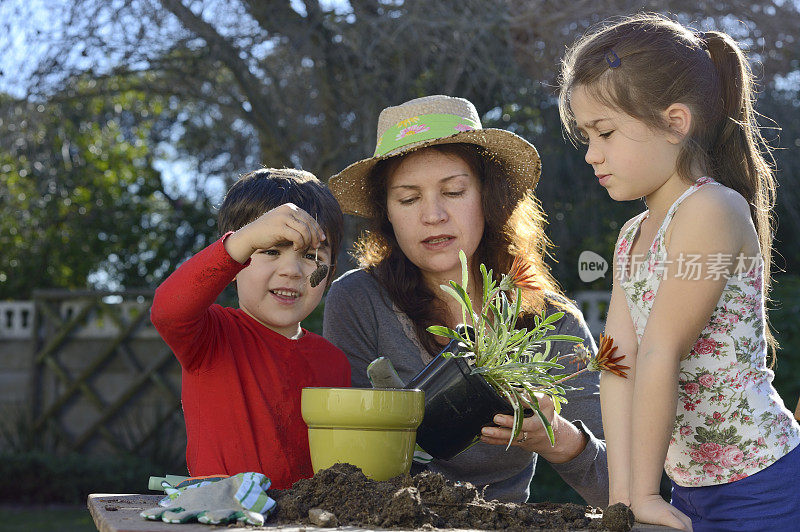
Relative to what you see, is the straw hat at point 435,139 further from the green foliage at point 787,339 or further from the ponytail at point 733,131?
the green foliage at point 787,339

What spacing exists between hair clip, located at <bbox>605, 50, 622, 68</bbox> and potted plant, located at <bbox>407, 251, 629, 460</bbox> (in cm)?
50

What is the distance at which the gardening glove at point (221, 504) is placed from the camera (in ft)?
3.59

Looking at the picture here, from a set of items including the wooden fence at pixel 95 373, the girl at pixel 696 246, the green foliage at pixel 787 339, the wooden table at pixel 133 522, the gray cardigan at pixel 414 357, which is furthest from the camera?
the wooden fence at pixel 95 373

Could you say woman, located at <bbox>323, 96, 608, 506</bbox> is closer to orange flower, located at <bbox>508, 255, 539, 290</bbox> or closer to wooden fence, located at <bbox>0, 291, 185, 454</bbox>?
orange flower, located at <bbox>508, 255, 539, 290</bbox>

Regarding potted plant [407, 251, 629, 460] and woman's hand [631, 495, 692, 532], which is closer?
woman's hand [631, 495, 692, 532]

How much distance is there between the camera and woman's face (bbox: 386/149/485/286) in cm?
222

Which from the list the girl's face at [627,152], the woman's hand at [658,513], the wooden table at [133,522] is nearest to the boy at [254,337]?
the wooden table at [133,522]

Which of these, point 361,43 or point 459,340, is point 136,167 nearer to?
point 361,43

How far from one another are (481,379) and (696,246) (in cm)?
46

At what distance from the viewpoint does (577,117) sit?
1685 millimetres

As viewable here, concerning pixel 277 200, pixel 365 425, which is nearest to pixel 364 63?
pixel 277 200

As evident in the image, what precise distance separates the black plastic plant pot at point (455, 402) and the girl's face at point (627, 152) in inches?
19.5

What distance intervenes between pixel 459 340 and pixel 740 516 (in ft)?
2.24

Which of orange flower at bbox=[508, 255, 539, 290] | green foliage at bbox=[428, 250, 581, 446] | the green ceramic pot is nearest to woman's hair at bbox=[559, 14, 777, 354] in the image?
orange flower at bbox=[508, 255, 539, 290]
